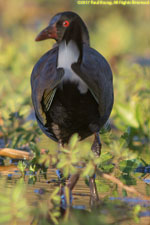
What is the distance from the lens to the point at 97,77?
10.5 feet

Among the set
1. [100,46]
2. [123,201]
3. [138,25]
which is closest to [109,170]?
[123,201]

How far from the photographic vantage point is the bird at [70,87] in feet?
9.76

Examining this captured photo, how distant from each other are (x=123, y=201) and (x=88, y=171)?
1.24 ft

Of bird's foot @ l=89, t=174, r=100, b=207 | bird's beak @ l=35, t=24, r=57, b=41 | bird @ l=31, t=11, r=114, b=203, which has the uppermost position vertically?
bird's beak @ l=35, t=24, r=57, b=41

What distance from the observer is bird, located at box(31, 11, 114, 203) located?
2.97m

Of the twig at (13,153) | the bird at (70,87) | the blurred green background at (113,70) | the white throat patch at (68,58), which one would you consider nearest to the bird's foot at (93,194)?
the blurred green background at (113,70)

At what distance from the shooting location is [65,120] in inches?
136

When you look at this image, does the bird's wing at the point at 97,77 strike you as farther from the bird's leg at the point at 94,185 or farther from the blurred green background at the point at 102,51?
the blurred green background at the point at 102,51

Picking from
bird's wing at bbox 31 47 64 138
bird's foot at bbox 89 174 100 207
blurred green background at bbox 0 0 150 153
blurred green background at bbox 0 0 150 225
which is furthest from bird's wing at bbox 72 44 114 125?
blurred green background at bbox 0 0 150 153

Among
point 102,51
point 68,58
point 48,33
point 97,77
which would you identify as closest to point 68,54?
point 68,58

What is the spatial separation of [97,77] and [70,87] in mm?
224

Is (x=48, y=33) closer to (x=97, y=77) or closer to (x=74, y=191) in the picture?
(x=97, y=77)

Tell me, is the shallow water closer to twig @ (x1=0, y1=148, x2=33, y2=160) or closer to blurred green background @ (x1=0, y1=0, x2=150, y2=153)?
twig @ (x1=0, y1=148, x2=33, y2=160)

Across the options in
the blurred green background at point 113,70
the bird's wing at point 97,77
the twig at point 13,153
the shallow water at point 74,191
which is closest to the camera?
the shallow water at point 74,191
